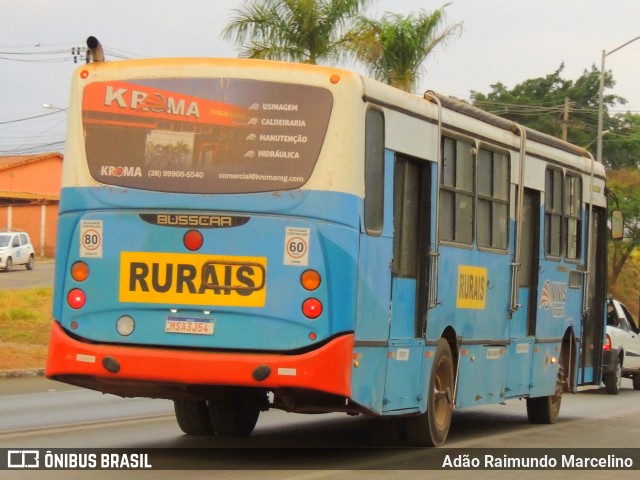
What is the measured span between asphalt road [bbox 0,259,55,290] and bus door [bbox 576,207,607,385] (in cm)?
3032

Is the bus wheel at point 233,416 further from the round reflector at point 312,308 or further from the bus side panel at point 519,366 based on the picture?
the bus side panel at point 519,366

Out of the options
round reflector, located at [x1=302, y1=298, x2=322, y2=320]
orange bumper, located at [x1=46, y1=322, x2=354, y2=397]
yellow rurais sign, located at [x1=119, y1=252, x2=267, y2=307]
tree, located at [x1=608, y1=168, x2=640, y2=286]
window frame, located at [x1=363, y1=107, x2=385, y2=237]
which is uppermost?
tree, located at [x1=608, y1=168, x2=640, y2=286]

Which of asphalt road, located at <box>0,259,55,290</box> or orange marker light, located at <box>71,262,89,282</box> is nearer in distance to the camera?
orange marker light, located at <box>71,262,89,282</box>

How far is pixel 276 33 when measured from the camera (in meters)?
28.2

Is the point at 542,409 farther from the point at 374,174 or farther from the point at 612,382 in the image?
the point at 612,382

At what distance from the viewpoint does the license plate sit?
10945 mm

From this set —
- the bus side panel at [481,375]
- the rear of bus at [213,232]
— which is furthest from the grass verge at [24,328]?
the rear of bus at [213,232]

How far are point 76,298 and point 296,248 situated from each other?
179cm

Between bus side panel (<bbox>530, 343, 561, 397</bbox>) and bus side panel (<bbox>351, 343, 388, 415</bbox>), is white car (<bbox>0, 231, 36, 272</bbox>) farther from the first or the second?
bus side panel (<bbox>351, 343, 388, 415</bbox>)

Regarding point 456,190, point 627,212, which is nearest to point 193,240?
point 456,190

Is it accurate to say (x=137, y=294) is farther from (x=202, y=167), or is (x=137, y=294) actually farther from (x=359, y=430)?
(x=359, y=430)

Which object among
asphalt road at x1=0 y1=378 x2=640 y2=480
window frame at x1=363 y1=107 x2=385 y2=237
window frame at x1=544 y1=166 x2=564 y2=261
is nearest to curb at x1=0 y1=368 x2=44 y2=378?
asphalt road at x1=0 y1=378 x2=640 y2=480

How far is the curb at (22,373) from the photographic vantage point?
914 inches

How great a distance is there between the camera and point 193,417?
1369cm
